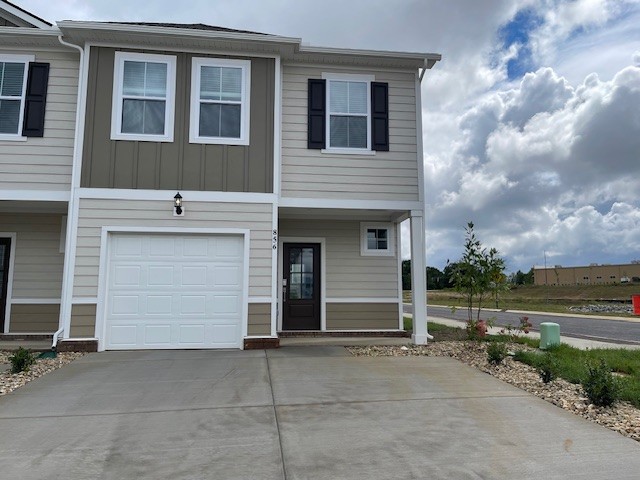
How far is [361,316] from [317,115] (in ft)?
13.8

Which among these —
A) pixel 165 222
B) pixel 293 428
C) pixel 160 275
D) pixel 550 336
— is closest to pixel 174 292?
pixel 160 275

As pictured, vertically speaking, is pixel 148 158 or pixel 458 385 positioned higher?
pixel 148 158

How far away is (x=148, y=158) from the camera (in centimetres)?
730

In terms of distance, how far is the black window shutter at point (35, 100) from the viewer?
24.3 ft

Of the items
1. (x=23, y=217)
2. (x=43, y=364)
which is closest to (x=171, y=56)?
(x=23, y=217)

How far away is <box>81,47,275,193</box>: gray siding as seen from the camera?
721 cm

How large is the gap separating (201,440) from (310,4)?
9073 millimetres

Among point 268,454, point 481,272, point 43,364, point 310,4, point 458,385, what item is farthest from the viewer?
point 310,4

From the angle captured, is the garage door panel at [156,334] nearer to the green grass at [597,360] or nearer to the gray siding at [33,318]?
the gray siding at [33,318]

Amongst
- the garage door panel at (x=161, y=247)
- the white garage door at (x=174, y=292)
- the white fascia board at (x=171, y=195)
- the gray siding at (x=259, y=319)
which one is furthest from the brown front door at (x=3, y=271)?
the gray siding at (x=259, y=319)

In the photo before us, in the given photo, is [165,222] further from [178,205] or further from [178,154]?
[178,154]

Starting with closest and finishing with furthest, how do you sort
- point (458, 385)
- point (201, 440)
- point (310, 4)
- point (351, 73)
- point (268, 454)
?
point (268, 454) → point (201, 440) → point (458, 385) → point (351, 73) → point (310, 4)

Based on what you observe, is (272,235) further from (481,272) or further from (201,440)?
(201,440)

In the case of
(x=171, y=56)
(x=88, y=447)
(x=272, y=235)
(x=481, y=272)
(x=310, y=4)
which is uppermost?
(x=310, y=4)
